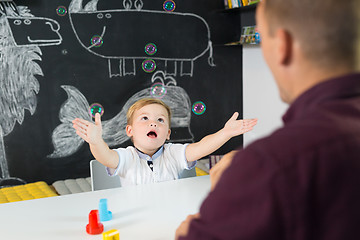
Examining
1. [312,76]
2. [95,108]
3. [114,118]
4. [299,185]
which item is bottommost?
[114,118]

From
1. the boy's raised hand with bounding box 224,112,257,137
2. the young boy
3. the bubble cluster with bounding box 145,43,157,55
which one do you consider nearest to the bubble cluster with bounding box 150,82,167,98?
the bubble cluster with bounding box 145,43,157,55

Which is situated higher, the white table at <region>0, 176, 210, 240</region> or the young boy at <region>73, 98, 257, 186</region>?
the young boy at <region>73, 98, 257, 186</region>

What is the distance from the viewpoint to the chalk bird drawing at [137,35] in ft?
11.8

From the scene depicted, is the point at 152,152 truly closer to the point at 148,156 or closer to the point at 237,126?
the point at 148,156

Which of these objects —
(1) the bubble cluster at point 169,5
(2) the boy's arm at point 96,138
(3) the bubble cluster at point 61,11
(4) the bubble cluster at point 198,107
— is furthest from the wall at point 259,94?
(2) the boy's arm at point 96,138

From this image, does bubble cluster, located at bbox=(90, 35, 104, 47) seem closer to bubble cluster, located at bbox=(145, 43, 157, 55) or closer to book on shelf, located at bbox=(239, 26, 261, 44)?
bubble cluster, located at bbox=(145, 43, 157, 55)

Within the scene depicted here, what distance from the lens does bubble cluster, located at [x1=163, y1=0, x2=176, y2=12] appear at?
3836mm

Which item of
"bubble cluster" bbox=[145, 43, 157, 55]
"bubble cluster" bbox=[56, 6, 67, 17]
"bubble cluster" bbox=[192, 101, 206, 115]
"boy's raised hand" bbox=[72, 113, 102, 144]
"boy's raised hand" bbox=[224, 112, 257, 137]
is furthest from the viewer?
"bubble cluster" bbox=[192, 101, 206, 115]

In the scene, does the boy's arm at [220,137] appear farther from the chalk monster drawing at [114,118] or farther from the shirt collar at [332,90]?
the chalk monster drawing at [114,118]

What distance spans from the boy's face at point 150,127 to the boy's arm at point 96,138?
0.15 m

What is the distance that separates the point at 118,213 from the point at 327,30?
1.09 meters

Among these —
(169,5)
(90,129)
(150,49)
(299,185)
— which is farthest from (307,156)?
(169,5)

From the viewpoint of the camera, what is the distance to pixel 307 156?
1.38 ft

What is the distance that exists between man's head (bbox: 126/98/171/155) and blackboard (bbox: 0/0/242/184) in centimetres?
179
